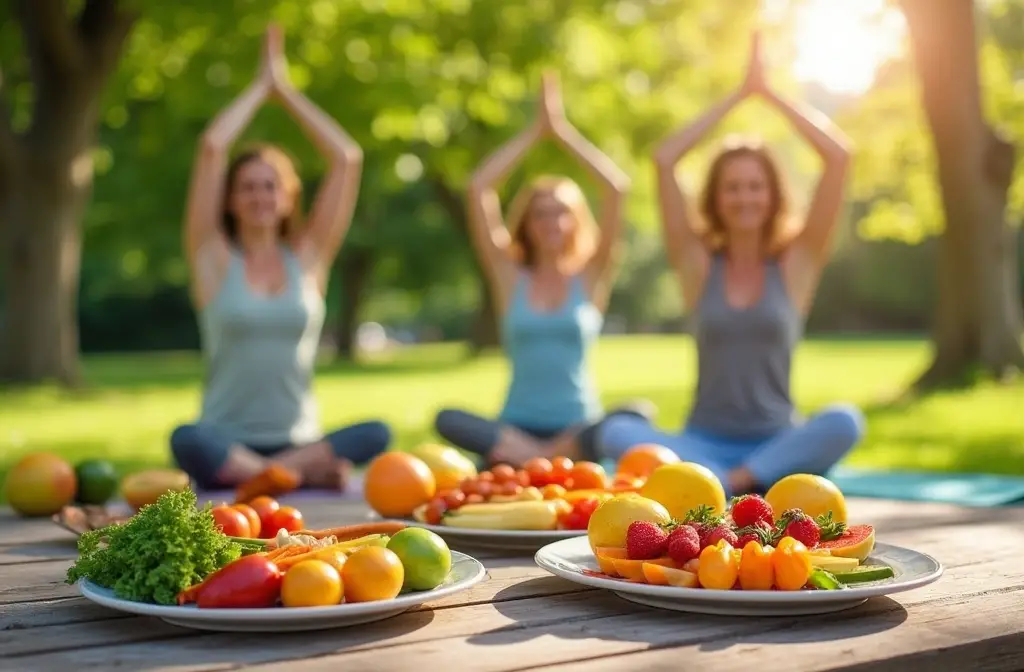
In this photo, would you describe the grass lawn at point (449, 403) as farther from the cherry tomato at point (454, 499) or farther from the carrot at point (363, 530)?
the carrot at point (363, 530)

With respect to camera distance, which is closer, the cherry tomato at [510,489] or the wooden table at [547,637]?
the wooden table at [547,637]

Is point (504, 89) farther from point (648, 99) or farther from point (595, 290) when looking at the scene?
point (595, 290)

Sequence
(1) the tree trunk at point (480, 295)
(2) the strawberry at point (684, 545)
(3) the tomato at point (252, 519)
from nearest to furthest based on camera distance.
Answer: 1. (2) the strawberry at point (684, 545)
2. (3) the tomato at point (252, 519)
3. (1) the tree trunk at point (480, 295)

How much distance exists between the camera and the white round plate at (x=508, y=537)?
315 centimetres

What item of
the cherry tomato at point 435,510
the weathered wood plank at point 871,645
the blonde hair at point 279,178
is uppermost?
the blonde hair at point 279,178

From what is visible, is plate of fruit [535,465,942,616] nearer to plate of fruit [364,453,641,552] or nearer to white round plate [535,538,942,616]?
white round plate [535,538,942,616]

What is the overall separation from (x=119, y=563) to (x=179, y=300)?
123 ft

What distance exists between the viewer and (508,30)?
14289 millimetres

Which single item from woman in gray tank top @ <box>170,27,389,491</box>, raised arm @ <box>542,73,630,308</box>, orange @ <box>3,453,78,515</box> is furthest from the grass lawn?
orange @ <box>3,453,78,515</box>

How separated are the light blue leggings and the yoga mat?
24 cm

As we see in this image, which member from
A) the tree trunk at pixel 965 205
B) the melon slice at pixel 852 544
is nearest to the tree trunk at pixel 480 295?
the tree trunk at pixel 965 205

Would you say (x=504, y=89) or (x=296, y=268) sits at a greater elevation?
(x=504, y=89)

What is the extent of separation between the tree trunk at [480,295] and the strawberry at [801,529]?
22.6 m

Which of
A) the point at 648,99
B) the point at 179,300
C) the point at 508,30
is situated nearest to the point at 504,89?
the point at 508,30
